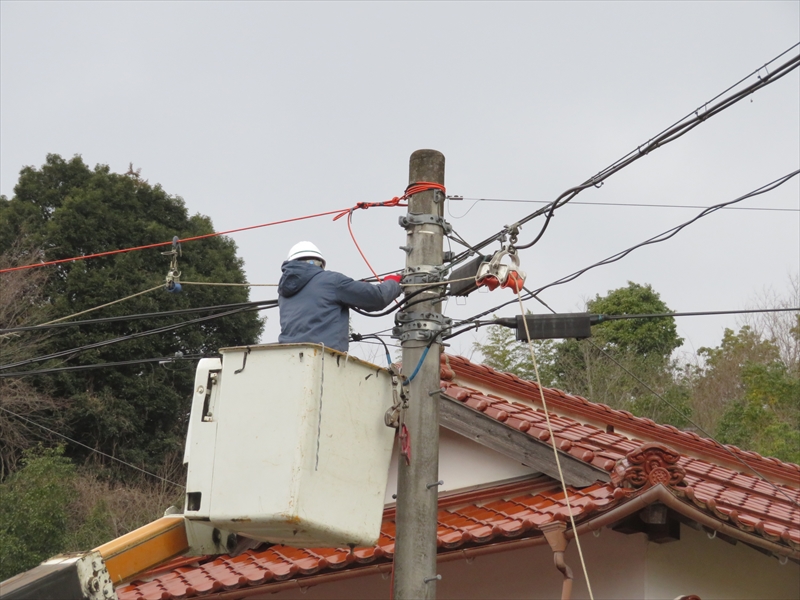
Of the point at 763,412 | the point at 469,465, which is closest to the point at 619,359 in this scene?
the point at 763,412

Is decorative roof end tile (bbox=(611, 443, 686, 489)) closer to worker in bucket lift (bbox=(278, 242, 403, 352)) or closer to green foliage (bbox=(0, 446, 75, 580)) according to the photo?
worker in bucket lift (bbox=(278, 242, 403, 352))

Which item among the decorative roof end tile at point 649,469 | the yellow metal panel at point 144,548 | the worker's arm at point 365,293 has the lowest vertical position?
the yellow metal panel at point 144,548

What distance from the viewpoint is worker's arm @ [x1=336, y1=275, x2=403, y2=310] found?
6305mm

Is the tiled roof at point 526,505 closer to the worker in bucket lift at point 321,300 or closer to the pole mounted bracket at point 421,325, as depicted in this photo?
the pole mounted bracket at point 421,325

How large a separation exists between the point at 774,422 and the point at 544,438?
51.6ft

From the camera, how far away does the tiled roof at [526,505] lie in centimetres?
730

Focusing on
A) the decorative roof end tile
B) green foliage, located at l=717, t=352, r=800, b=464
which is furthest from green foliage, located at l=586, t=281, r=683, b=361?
the decorative roof end tile

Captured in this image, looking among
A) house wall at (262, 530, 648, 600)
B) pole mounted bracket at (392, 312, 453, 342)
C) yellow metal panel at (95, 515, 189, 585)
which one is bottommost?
house wall at (262, 530, 648, 600)

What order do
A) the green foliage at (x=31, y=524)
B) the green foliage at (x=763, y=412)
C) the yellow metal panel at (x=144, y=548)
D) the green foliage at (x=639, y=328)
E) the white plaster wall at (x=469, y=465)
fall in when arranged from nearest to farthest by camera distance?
the yellow metal panel at (x=144, y=548), the white plaster wall at (x=469, y=465), the green foliage at (x=31, y=524), the green foliage at (x=763, y=412), the green foliage at (x=639, y=328)

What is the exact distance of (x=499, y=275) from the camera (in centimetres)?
655

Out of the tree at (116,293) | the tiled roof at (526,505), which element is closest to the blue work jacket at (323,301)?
the tiled roof at (526,505)

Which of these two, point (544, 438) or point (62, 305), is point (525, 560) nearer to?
point (544, 438)

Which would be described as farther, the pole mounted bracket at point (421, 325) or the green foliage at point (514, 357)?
the green foliage at point (514, 357)

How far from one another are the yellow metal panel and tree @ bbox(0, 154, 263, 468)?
61.5 feet
